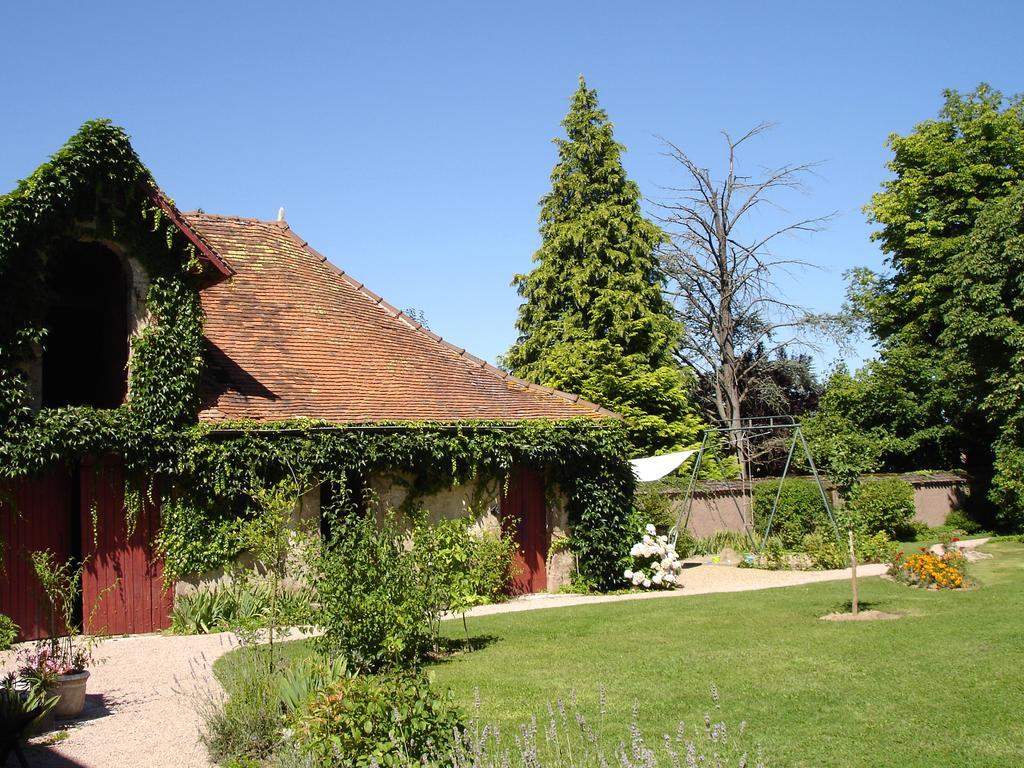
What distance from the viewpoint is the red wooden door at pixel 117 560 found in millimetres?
12523

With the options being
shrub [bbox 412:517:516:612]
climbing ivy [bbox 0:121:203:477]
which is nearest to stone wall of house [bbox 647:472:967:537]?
shrub [bbox 412:517:516:612]

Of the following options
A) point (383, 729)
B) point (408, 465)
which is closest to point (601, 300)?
point (408, 465)

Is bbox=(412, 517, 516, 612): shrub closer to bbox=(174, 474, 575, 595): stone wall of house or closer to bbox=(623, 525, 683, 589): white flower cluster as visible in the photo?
bbox=(174, 474, 575, 595): stone wall of house

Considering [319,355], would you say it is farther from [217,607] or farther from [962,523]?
[962,523]

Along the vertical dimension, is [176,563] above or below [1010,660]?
above

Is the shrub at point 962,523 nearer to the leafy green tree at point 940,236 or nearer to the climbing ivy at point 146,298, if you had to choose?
the leafy green tree at point 940,236

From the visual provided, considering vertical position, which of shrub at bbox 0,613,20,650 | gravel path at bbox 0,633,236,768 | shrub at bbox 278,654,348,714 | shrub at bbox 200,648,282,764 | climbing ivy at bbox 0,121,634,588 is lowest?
gravel path at bbox 0,633,236,768

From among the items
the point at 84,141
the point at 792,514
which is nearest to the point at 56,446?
the point at 84,141

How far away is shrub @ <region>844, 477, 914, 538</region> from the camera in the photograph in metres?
23.6

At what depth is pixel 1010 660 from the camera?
8.61 meters

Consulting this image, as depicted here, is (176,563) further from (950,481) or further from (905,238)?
(905,238)

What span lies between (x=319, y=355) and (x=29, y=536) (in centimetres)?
536

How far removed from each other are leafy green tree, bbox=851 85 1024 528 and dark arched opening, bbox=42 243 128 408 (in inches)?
868

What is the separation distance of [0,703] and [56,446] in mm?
5587
